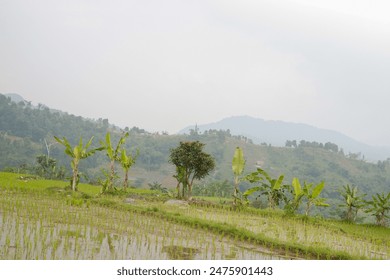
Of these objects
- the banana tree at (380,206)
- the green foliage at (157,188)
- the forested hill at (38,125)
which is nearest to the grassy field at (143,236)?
the banana tree at (380,206)

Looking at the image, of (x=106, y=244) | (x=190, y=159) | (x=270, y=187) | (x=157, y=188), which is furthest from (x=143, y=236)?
(x=157, y=188)

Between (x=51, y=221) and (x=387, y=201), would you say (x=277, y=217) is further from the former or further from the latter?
(x=51, y=221)

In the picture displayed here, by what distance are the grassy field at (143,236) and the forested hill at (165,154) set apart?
66050 millimetres

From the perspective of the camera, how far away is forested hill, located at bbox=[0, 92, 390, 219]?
84.7 metres

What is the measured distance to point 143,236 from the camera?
9.34m

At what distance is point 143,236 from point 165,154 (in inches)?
3795

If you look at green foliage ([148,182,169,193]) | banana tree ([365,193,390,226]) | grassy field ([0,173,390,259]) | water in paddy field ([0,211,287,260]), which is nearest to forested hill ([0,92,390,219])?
green foliage ([148,182,169,193])

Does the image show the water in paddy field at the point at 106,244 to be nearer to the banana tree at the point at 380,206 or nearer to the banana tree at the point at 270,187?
the banana tree at the point at 270,187

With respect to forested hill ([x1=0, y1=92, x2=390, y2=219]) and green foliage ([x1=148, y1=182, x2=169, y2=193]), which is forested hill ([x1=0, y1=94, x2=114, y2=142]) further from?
green foliage ([x1=148, y1=182, x2=169, y2=193])

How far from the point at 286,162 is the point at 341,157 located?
17867 millimetres

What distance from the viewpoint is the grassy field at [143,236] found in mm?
7488

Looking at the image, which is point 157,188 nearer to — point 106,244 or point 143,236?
point 143,236
